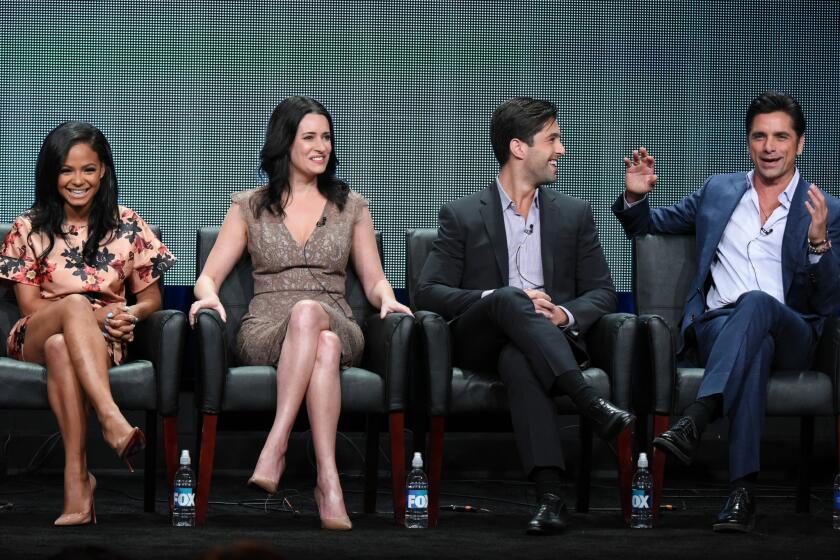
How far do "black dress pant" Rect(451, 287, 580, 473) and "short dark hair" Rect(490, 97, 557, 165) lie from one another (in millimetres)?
692

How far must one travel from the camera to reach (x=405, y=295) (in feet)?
14.9

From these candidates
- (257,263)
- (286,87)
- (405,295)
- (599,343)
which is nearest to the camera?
(599,343)

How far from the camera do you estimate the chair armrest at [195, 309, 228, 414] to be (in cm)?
342

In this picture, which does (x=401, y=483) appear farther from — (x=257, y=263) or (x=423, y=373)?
(x=257, y=263)

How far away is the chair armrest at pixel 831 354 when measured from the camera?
3553 mm

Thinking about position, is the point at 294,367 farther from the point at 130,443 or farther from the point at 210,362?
the point at 130,443

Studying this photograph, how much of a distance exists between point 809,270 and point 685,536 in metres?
1.07

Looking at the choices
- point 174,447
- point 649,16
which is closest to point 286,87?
point 649,16

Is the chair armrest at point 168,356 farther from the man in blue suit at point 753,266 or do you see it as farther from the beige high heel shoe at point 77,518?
the man in blue suit at point 753,266

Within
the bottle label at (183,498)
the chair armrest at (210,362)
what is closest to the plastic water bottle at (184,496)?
the bottle label at (183,498)

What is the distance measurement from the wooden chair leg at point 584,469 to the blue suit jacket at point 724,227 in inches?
18.7

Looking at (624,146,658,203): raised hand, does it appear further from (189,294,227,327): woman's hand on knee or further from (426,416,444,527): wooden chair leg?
(189,294,227,327): woman's hand on knee

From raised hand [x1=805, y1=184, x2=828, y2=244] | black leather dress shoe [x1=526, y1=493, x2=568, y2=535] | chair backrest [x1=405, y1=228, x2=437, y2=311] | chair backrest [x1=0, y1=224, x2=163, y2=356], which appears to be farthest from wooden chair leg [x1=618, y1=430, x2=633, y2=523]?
chair backrest [x1=0, y1=224, x2=163, y2=356]

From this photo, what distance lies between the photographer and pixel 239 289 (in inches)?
157
